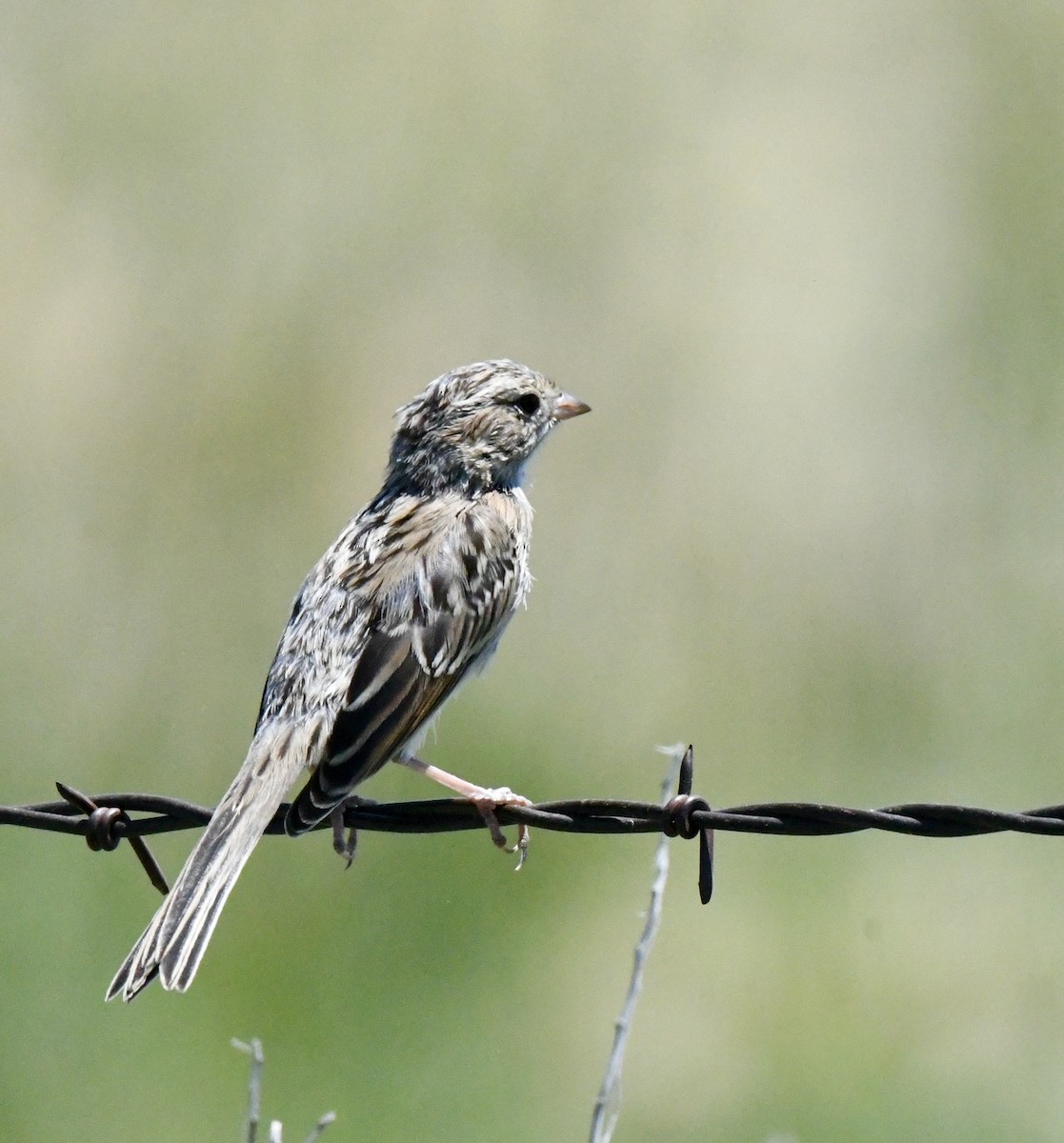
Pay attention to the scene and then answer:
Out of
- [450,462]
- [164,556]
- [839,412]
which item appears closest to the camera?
[450,462]

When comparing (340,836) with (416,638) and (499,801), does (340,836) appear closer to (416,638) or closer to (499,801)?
(499,801)

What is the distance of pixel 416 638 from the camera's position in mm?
6352

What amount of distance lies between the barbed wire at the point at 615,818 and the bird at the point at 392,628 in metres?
0.17

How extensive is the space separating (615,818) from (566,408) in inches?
126

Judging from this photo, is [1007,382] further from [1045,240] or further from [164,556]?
[164,556]

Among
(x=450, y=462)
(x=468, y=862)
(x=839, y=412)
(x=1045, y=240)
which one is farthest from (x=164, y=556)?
(x=1045, y=240)

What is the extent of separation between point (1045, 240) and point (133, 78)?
268 inches

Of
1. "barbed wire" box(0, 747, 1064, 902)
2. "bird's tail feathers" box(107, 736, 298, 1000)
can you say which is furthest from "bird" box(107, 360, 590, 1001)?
"barbed wire" box(0, 747, 1064, 902)

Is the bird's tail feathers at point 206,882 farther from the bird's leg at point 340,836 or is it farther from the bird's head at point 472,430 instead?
the bird's head at point 472,430

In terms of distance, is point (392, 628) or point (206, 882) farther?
point (392, 628)

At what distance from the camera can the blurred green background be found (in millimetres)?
9031

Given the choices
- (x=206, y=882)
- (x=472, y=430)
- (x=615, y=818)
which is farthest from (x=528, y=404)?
(x=615, y=818)

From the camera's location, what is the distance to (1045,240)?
13.3 meters

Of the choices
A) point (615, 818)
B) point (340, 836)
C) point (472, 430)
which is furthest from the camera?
point (472, 430)
